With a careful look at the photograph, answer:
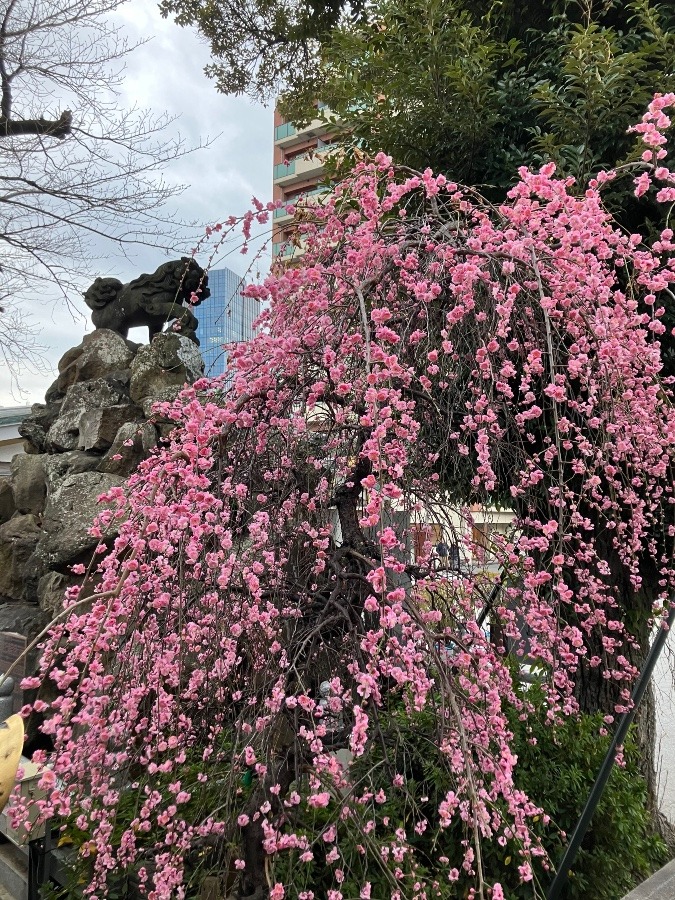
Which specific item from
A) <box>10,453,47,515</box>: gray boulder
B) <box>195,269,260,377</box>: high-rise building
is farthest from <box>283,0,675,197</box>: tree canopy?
<box>10,453,47,515</box>: gray boulder

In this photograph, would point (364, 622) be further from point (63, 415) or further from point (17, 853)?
point (63, 415)

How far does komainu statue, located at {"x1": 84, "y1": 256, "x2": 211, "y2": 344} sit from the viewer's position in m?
4.70

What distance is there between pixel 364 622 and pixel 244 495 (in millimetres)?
509

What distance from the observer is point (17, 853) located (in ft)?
9.14

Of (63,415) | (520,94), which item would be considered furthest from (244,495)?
(63,415)

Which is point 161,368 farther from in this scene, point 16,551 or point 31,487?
A: point 16,551

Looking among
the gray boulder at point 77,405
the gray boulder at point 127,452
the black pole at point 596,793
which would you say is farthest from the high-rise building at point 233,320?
the gray boulder at point 77,405

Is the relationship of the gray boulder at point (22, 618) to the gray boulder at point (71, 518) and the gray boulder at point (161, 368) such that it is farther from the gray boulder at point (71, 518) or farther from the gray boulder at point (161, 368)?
the gray boulder at point (161, 368)

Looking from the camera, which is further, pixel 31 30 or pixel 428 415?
pixel 31 30

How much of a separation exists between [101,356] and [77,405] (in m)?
0.50

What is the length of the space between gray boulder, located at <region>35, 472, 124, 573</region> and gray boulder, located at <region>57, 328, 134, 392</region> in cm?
112

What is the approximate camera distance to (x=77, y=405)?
459 centimetres

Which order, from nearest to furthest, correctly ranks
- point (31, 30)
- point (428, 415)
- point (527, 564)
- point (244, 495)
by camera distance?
point (527, 564) < point (244, 495) < point (428, 415) < point (31, 30)

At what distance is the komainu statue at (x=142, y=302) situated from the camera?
4703mm
